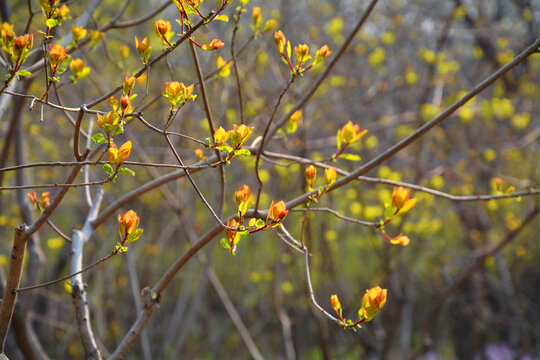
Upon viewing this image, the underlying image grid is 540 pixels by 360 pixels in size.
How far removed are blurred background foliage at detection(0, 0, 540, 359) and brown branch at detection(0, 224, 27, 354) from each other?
2654mm

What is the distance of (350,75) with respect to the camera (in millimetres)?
5695

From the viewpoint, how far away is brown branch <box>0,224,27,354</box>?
132cm

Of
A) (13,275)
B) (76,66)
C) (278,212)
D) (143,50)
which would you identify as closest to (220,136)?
(278,212)

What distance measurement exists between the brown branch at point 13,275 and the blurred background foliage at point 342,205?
2.65 meters

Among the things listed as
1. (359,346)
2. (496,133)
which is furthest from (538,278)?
(359,346)

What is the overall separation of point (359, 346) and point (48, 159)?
12.5 ft

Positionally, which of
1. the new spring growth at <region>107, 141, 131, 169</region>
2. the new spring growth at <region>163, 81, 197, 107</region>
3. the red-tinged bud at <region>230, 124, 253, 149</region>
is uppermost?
the new spring growth at <region>163, 81, 197, 107</region>

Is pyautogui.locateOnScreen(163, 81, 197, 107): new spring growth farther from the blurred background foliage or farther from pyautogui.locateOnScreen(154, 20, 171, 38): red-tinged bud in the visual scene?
the blurred background foliage

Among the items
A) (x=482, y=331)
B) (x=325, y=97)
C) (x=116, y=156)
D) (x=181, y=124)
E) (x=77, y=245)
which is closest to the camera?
(x=116, y=156)

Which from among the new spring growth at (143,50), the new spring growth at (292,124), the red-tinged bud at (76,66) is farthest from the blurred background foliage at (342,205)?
the new spring growth at (143,50)

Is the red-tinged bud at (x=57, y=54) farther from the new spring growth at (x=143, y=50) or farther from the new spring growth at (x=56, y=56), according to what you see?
the new spring growth at (x=143, y=50)

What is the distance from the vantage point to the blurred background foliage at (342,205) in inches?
173

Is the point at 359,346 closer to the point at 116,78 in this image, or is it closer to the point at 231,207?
the point at 231,207

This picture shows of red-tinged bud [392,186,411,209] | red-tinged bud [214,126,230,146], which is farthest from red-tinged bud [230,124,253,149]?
red-tinged bud [392,186,411,209]
